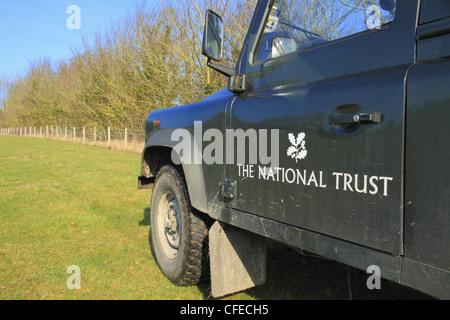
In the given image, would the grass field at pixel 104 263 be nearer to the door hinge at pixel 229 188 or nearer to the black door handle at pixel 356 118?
the door hinge at pixel 229 188

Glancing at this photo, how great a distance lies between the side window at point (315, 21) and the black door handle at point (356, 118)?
431 millimetres

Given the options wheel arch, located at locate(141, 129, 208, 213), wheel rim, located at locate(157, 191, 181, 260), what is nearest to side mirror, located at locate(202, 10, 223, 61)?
wheel arch, located at locate(141, 129, 208, 213)

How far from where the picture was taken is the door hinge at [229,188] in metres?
Answer: 2.06

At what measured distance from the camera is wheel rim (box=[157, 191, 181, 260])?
9.98 ft

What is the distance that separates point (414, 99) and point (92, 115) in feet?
96.3

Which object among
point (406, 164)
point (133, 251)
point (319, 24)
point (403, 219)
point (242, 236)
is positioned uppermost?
point (319, 24)

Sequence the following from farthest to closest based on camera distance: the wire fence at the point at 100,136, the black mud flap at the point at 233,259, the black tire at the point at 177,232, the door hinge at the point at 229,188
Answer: the wire fence at the point at 100,136
the black tire at the point at 177,232
the black mud flap at the point at 233,259
the door hinge at the point at 229,188

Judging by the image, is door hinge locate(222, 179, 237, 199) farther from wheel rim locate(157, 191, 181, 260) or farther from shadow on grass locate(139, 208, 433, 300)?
shadow on grass locate(139, 208, 433, 300)

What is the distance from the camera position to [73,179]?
29.8 ft

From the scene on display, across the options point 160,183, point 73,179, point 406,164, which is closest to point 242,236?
point 160,183

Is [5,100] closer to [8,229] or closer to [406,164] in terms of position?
[8,229]

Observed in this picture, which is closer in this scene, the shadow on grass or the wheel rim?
the shadow on grass

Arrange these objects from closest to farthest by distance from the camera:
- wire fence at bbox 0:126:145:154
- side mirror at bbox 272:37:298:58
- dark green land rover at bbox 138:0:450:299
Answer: dark green land rover at bbox 138:0:450:299 < side mirror at bbox 272:37:298:58 < wire fence at bbox 0:126:145:154

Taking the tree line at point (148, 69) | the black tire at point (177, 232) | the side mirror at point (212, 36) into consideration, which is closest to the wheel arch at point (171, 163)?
the black tire at point (177, 232)
